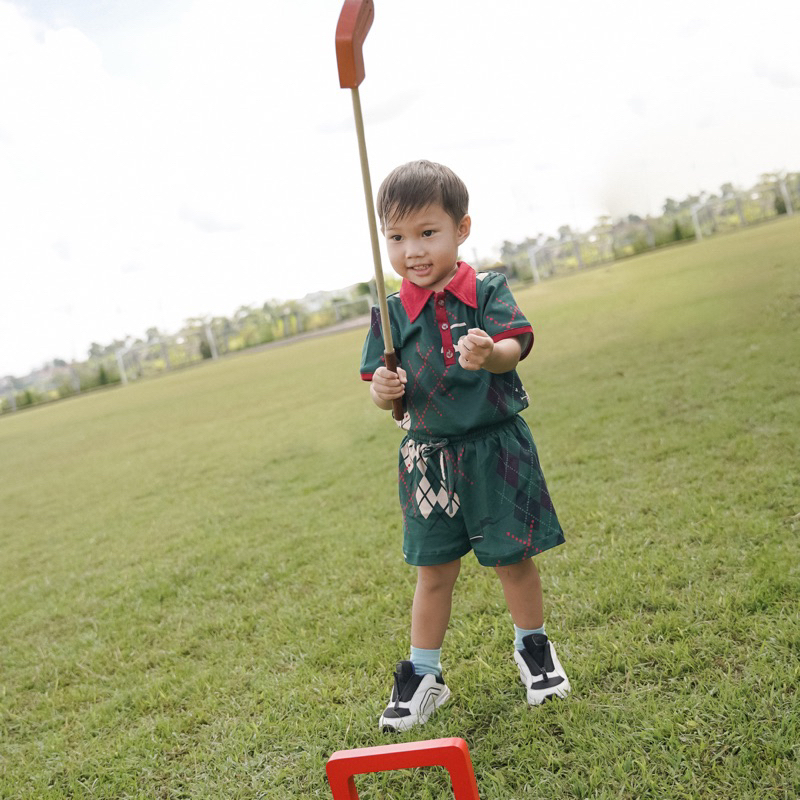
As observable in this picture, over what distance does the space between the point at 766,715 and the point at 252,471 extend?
182 inches

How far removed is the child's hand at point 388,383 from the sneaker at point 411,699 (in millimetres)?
740

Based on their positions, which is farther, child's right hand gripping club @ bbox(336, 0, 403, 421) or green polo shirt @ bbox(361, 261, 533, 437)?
green polo shirt @ bbox(361, 261, 533, 437)

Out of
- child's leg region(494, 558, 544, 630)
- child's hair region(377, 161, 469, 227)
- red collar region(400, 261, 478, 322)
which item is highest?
child's hair region(377, 161, 469, 227)

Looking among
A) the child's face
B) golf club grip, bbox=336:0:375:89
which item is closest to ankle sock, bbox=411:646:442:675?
the child's face

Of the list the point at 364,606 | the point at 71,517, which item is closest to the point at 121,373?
the point at 71,517

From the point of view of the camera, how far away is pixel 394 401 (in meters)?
2.08

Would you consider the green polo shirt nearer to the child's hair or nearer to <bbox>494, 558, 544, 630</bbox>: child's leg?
the child's hair

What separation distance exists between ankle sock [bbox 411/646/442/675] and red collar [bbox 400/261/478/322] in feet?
2.96

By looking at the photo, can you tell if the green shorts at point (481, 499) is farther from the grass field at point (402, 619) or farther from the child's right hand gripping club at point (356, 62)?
the child's right hand gripping club at point (356, 62)

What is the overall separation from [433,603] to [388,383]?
25.4 inches

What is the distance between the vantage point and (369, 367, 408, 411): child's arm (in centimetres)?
202

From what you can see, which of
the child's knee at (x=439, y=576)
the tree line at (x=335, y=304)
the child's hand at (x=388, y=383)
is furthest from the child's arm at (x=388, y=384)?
the tree line at (x=335, y=304)

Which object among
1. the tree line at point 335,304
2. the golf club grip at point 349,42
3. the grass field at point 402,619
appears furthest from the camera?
the tree line at point 335,304

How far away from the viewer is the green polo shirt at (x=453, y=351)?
81.8 inches
